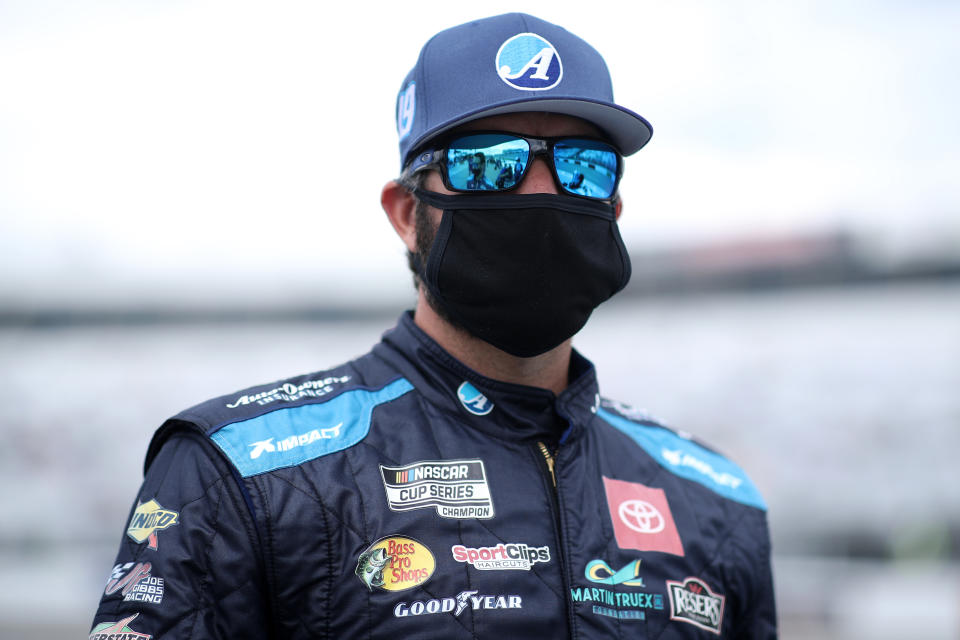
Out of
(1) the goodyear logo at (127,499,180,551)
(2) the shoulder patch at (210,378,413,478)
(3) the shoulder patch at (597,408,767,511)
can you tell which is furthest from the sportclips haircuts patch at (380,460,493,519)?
(3) the shoulder patch at (597,408,767,511)

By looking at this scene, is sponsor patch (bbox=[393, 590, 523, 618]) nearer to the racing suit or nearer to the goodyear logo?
the racing suit

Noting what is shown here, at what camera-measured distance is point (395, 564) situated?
1.29 m

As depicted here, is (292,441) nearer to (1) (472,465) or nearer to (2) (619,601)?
(1) (472,465)

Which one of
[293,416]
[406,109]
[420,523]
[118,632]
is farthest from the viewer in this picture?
[406,109]

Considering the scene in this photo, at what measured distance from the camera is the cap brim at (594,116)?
1.49 metres

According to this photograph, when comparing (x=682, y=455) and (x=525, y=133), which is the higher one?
(x=525, y=133)

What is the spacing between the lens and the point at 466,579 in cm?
130

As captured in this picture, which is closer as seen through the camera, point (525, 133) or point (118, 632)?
point (118, 632)

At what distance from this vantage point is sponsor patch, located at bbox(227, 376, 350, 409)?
57.4 inches

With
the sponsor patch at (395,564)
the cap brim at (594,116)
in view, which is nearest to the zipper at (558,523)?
the sponsor patch at (395,564)

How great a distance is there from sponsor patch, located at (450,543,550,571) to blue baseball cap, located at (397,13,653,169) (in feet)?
2.49

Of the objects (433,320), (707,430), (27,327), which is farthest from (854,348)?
(27,327)

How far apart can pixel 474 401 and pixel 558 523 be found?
10.6 inches

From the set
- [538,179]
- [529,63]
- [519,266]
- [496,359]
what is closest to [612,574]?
[496,359]
